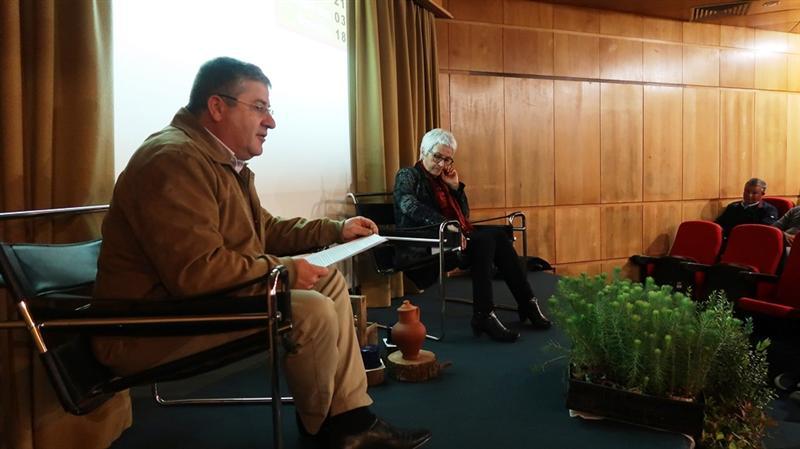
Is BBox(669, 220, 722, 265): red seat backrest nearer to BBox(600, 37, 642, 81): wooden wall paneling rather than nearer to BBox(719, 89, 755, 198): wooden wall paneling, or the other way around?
BBox(600, 37, 642, 81): wooden wall paneling

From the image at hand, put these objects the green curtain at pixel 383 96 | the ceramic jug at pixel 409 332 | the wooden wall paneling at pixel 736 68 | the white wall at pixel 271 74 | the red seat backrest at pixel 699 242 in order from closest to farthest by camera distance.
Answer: the white wall at pixel 271 74 → the ceramic jug at pixel 409 332 → the green curtain at pixel 383 96 → the red seat backrest at pixel 699 242 → the wooden wall paneling at pixel 736 68

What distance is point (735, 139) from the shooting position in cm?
608

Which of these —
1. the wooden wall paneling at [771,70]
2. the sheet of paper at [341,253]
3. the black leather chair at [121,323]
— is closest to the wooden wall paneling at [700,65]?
the wooden wall paneling at [771,70]

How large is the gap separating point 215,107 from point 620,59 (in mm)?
4826

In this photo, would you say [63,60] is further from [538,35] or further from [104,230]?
[538,35]

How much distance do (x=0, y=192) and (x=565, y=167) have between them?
4.57m

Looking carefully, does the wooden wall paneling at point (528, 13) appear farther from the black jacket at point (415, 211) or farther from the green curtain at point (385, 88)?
the black jacket at point (415, 211)

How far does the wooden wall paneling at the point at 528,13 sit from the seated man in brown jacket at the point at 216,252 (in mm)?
3855

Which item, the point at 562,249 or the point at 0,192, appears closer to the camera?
the point at 0,192

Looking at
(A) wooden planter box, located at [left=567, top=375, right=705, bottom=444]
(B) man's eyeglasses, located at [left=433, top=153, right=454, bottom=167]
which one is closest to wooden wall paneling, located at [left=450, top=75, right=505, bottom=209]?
(B) man's eyeglasses, located at [left=433, top=153, right=454, bottom=167]

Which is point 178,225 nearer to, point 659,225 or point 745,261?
point 745,261

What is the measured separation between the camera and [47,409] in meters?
1.68

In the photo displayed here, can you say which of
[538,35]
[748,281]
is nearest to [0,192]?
[748,281]

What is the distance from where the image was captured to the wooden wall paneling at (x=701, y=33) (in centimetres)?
581
